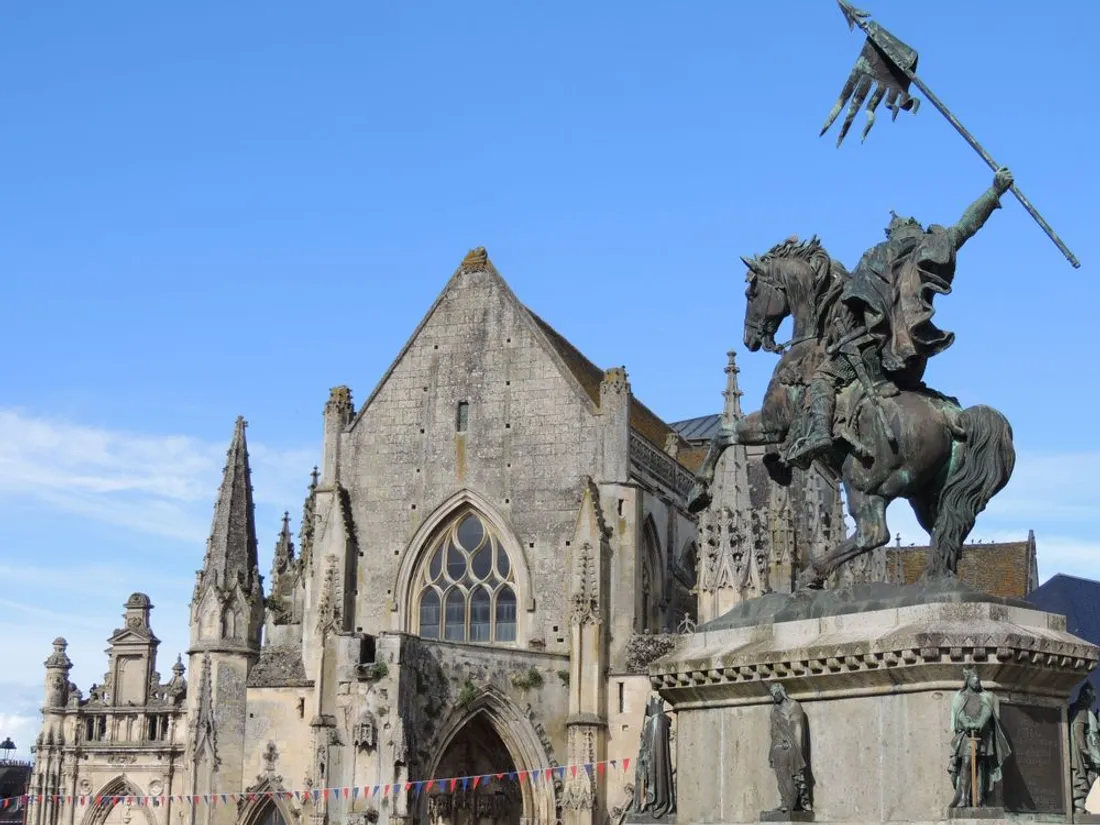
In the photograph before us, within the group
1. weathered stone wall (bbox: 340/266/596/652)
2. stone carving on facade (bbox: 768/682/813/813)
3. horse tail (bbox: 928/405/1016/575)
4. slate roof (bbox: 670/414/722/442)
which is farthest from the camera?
slate roof (bbox: 670/414/722/442)

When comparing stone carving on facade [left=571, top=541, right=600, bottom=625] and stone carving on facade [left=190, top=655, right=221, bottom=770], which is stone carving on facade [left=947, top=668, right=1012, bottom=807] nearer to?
stone carving on facade [left=571, top=541, right=600, bottom=625]

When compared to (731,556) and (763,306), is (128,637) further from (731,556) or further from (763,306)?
(763,306)

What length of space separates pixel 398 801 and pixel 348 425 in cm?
1167

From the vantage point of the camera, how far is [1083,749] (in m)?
8.73

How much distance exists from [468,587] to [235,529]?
8.14 m

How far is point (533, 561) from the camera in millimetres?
38438

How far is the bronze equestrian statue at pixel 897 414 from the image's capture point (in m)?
9.33

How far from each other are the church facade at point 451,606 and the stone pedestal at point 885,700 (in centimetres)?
2368

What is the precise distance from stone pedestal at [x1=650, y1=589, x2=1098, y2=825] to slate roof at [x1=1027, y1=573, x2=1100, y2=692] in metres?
35.1

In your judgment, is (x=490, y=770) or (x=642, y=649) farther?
(x=490, y=770)

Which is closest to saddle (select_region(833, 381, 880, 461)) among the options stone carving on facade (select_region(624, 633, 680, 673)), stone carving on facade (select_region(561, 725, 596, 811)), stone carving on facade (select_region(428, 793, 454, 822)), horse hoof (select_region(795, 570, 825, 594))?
horse hoof (select_region(795, 570, 825, 594))

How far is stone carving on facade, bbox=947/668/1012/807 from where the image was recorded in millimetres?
7992

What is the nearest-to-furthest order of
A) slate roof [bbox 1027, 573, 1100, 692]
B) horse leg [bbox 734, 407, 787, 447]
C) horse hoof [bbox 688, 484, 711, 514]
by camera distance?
1. horse leg [bbox 734, 407, 787, 447]
2. horse hoof [bbox 688, 484, 711, 514]
3. slate roof [bbox 1027, 573, 1100, 692]

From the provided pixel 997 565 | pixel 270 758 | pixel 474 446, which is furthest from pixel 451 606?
pixel 997 565
